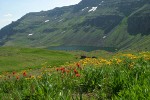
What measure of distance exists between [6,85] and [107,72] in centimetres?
537

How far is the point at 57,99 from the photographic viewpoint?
337 inches

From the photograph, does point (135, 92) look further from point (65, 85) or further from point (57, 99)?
point (65, 85)

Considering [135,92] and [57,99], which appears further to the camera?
[57,99]

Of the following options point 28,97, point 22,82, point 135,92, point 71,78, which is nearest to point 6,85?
point 22,82

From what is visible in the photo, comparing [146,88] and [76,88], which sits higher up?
[146,88]

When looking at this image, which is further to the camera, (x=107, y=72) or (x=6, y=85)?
(x=6, y=85)

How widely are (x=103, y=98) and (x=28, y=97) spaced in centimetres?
261

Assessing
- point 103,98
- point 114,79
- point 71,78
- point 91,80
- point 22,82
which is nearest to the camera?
point 103,98

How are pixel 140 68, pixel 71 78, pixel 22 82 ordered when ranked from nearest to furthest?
pixel 140 68 < pixel 71 78 < pixel 22 82

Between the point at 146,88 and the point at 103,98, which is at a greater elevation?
the point at 146,88

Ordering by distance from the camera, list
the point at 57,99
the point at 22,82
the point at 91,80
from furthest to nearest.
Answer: the point at 22,82
the point at 91,80
the point at 57,99

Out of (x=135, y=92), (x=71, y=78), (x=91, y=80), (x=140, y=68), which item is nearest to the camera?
(x=135, y=92)

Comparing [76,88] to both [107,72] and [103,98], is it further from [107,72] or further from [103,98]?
[103,98]

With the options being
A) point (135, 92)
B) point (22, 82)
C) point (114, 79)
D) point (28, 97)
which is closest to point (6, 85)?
point (22, 82)
